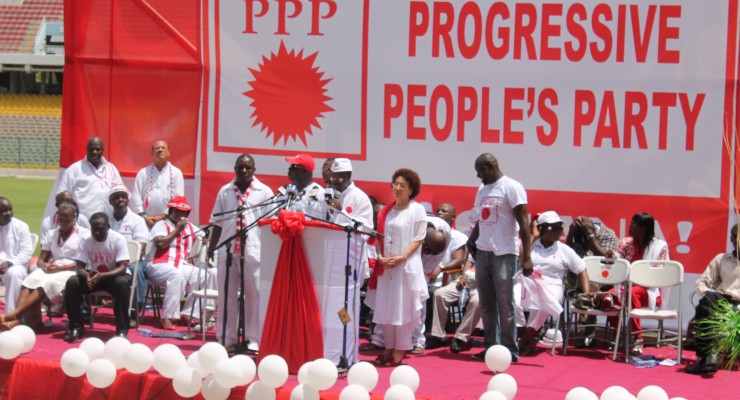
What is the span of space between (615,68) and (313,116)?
296 centimetres

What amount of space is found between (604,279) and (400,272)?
1.85 meters

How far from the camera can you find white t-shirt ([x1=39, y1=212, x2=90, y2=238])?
31.7 ft

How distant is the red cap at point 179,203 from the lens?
9.60m

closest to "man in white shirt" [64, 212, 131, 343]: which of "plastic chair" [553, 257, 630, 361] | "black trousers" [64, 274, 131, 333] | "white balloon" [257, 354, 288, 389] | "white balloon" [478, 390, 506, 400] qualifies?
"black trousers" [64, 274, 131, 333]

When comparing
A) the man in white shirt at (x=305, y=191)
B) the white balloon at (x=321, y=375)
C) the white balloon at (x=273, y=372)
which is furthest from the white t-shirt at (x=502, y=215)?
the white balloon at (x=273, y=372)

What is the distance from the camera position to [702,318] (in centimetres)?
764

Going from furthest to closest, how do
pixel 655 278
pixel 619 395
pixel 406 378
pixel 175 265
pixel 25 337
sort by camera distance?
pixel 175 265
pixel 655 278
pixel 25 337
pixel 406 378
pixel 619 395

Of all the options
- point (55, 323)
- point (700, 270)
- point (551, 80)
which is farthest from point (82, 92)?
point (700, 270)

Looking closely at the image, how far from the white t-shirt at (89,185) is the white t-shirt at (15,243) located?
38.5 inches

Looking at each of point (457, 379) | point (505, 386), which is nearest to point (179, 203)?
point (457, 379)

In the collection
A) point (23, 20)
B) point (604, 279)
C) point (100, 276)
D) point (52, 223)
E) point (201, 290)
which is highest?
point (23, 20)

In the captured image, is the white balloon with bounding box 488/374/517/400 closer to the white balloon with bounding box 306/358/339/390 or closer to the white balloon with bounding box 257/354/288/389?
the white balloon with bounding box 306/358/339/390

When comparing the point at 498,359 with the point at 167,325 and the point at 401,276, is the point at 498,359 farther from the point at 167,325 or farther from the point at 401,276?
the point at 167,325

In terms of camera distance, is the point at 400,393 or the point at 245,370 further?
the point at 245,370
